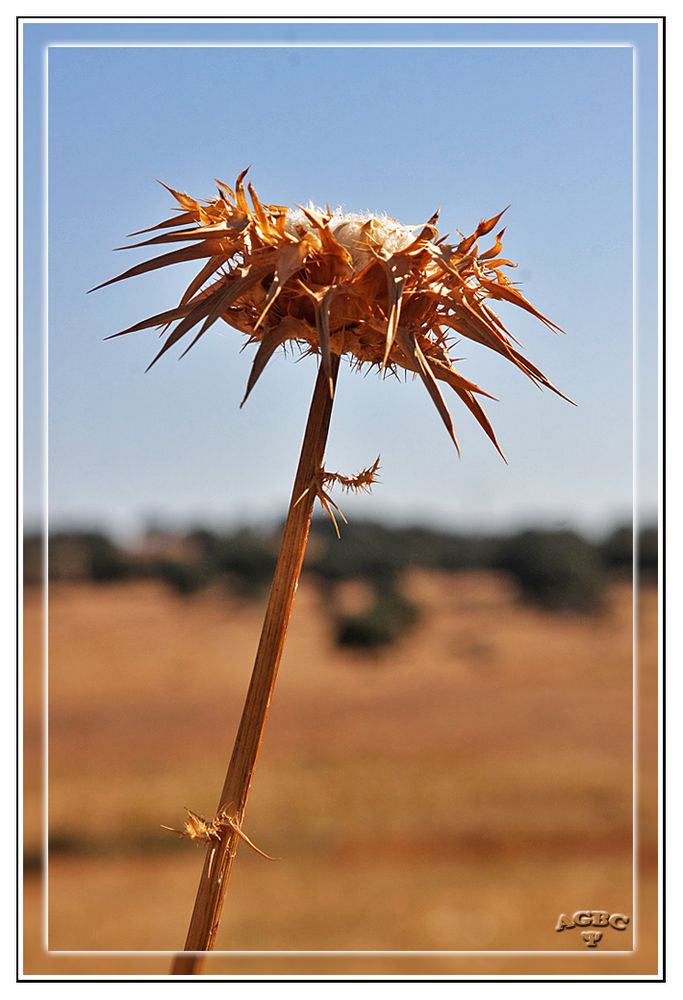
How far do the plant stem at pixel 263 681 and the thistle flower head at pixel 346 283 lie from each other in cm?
15

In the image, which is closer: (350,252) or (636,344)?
(350,252)

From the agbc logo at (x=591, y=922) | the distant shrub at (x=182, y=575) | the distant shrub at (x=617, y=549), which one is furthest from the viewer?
the distant shrub at (x=617, y=549)

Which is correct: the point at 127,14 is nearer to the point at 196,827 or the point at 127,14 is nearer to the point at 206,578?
the point at 196,827

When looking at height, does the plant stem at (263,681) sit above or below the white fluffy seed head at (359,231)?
below

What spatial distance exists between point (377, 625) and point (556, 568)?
5.92 m

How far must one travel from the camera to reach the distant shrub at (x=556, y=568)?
2852 cm

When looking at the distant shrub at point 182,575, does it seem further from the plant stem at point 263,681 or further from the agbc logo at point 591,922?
the plant stem at point 263,681

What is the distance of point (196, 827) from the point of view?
1.90 metres

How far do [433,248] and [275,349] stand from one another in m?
0.38

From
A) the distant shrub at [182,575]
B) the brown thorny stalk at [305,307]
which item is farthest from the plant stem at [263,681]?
the distant shrub at [182,575]

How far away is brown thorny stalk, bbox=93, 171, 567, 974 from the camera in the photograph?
6.12 feet

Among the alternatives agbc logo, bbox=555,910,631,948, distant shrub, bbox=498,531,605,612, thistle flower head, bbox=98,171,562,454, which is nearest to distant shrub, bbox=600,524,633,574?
distant shrub, bbox=498,531,605,612

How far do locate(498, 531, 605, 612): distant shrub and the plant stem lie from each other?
2724 cm
